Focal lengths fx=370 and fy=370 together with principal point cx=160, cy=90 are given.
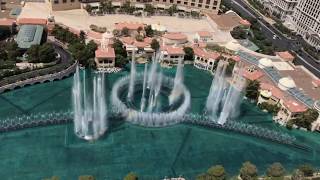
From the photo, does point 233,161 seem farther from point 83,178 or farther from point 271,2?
point 271,2

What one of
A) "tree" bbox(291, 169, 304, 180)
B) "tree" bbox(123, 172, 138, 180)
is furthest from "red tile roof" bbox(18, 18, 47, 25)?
"tree" bbox(291, 169, 304, 180)

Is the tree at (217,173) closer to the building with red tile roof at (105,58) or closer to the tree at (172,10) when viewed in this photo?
the building with red tile roof at (105,58)

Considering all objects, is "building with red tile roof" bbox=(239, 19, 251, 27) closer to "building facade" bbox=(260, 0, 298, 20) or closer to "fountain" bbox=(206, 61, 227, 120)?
"building facade" bbox=(260, 0, 298, 20)

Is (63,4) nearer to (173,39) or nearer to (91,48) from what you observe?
(91,48)

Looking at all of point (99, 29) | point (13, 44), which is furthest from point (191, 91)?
point (13, 44)

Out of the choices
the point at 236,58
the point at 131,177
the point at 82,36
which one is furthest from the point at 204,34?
the point at 131,177

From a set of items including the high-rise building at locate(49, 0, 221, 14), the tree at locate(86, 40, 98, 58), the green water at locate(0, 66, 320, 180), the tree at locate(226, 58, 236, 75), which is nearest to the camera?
the green water at locate(0, 66, 320, 180)
